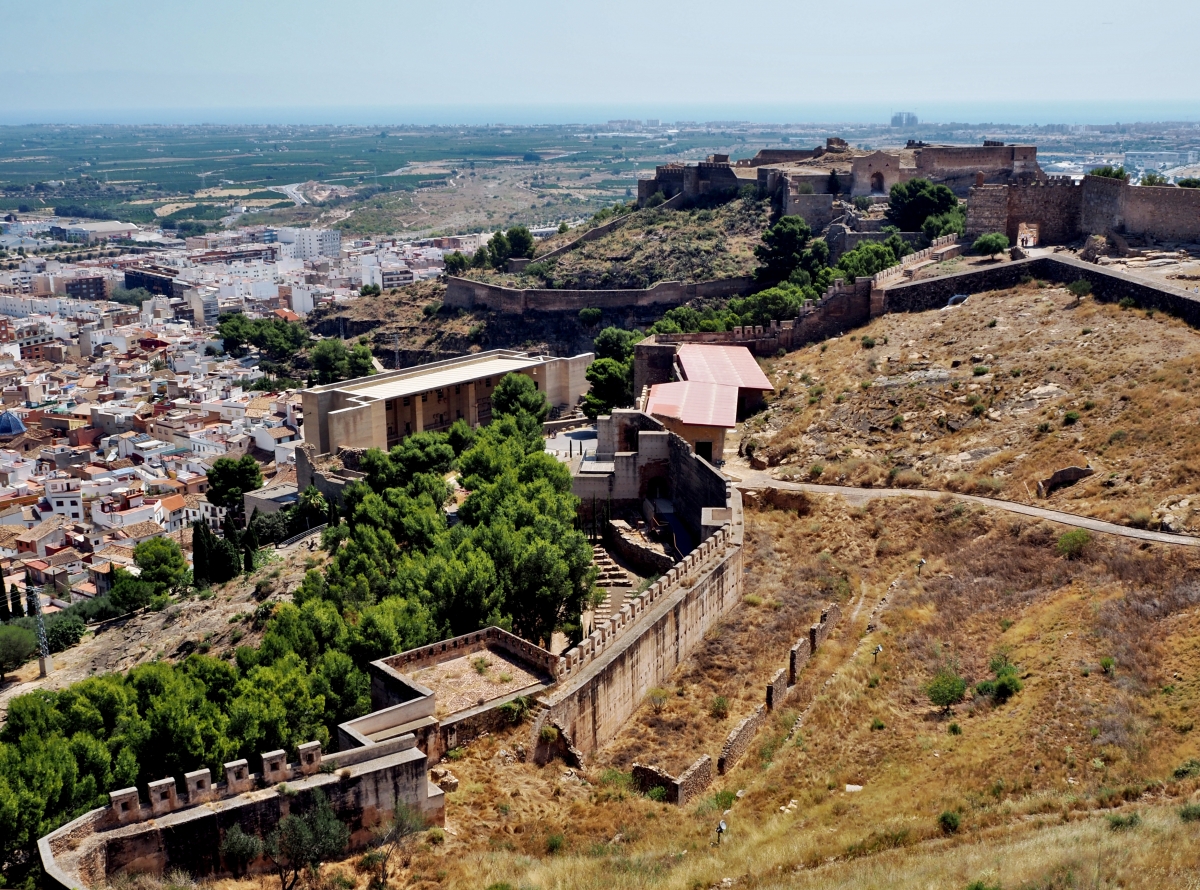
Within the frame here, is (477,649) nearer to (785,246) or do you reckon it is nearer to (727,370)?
(727,370)

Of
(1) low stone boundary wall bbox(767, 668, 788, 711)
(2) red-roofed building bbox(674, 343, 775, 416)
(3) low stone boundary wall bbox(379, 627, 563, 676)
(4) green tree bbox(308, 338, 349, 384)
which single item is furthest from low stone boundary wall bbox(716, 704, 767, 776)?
(4) green tree bbox(308, 338, 349, 384)

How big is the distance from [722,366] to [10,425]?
4136 centimetres

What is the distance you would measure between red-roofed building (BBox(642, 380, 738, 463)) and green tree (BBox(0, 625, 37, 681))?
14.8 m

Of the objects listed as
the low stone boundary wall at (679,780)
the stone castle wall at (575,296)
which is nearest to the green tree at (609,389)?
the stone castle wall at (575,296)

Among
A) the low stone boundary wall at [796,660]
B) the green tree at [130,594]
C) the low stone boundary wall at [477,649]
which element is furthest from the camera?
the green tree at [130,594]

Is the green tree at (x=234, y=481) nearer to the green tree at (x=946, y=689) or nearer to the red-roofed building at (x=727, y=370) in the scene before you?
the red-roofed building at (x=727, y=370)

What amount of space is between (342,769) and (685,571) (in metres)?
7.87

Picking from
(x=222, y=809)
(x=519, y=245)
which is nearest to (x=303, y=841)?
(x=222, y=809)

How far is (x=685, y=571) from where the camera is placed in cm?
2056

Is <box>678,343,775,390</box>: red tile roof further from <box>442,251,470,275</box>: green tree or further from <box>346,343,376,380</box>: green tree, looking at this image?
<box>442,251,470,275</box>: green tree

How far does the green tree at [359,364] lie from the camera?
2140 inches

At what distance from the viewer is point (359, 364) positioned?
54.8 m

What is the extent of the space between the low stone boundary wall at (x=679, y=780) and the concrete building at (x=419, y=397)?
64.9 ft

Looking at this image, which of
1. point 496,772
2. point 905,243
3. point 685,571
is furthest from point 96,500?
point 496,772
